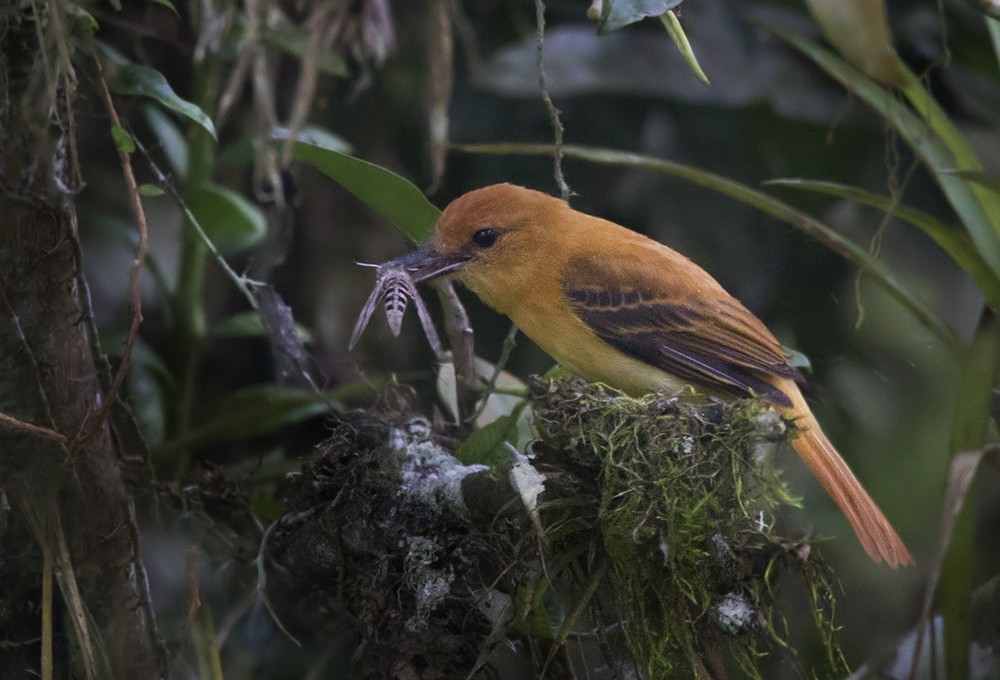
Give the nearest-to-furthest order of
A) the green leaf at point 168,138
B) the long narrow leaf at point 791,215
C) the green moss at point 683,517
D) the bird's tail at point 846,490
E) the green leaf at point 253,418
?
the green moss at point 683,517, the bird's tail at point 846,490, the long narrow leaf at point 791,215, the green leaf at point 253,418, the green leaf at point 168,138

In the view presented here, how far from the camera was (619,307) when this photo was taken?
1.39m

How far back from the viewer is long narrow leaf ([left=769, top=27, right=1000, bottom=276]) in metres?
1.42

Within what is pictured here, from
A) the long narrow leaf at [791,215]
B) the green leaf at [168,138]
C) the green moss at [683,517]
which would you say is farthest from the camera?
the green leaf at [168,138]

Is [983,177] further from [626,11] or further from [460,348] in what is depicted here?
[460,348]

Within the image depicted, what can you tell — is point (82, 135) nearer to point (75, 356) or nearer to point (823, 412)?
point (75, 356)

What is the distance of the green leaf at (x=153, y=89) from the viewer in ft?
4.54

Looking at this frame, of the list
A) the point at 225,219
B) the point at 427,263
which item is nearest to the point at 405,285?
the point at 427,263

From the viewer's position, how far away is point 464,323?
4.41ft

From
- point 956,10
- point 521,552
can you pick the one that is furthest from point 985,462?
point 956,10

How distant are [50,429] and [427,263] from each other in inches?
25.2

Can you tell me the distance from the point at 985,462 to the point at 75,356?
4.46 feet

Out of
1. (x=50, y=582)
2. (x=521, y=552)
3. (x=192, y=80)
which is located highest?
(x=192, y=80)

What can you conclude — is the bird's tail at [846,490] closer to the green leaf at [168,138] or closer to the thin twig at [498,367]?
the thin twig at [498,367]

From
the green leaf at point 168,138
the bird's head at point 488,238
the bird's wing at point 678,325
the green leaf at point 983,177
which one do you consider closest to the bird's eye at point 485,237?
the bird's head at point 488,238
